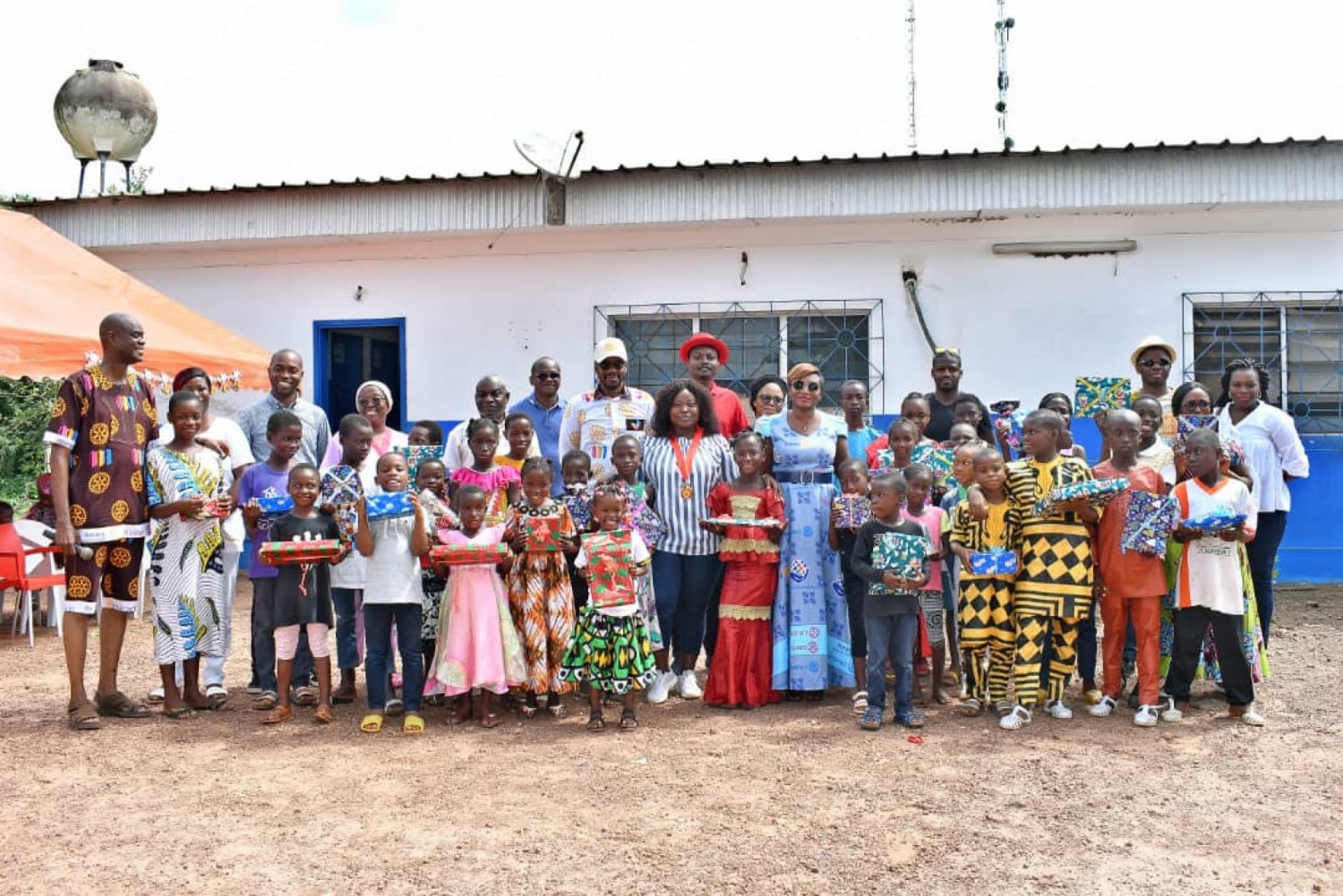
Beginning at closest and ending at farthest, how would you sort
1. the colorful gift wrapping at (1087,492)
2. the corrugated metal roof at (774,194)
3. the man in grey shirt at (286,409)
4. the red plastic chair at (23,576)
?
the colorful gift wrapping at (1087,492) → the man in grey shirt at (286,409) → the red plastic chair at (23,576) → the corrugated metal roof at (774,194)

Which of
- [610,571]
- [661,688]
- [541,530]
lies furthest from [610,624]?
[661,688]

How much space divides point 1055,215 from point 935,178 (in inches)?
43.9

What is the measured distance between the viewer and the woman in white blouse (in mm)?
5770

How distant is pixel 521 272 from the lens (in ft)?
32.0

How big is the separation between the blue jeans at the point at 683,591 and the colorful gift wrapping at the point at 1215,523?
2.23 meters

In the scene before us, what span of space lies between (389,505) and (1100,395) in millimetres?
4060

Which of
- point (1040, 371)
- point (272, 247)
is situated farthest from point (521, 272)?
point (1040, 371)

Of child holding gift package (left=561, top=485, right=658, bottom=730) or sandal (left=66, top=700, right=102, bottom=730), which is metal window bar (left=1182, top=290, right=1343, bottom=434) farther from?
sandal (left=66, top=700, right=102, bottom=730)

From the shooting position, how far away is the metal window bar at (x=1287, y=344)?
8906 millimetres

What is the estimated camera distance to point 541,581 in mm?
5184

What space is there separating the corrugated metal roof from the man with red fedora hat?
10.7ft

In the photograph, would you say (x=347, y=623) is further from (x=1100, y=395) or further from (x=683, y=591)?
(x=1100, y=395)

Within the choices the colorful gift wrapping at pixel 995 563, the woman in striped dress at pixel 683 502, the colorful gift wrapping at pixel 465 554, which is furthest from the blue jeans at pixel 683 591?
the colorful gift wrapping at pixel 995 563

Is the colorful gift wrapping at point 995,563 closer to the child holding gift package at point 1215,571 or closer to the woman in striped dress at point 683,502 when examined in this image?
the child holding gift package at point 1215,571
